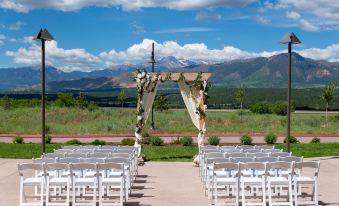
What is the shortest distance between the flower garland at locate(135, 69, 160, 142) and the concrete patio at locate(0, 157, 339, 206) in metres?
1.52

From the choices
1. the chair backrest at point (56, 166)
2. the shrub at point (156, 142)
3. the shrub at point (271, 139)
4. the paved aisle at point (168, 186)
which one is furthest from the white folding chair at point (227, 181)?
the shrub at point (271, 139)

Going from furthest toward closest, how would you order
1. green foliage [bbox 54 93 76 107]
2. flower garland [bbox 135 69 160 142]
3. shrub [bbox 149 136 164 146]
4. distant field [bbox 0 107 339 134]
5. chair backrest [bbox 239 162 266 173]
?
1. green foliage [bbox 54 93 76 107]
2. distant field [bbox 0 107 339 134]
3. shrub [bbox 149 136 164 146]
4. flower garland [bbox 135 69 160 142]
5. chair backrest [bbox 239 162 266 173]

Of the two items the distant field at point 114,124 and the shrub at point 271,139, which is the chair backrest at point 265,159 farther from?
the distant field at point 114,124

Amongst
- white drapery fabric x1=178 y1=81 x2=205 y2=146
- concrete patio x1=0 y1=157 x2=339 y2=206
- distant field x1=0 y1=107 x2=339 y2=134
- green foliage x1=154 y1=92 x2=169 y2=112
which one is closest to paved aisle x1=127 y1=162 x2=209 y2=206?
concrete patio x1=0 y1=157 x2=339 y2=206

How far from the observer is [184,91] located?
18188mm

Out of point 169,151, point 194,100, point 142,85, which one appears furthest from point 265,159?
point 169,151

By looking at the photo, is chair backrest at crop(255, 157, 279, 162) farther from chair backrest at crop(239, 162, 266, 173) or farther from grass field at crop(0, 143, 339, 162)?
grass field at crop(0, 143, 339, 162)

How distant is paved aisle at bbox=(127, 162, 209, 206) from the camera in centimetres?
1108

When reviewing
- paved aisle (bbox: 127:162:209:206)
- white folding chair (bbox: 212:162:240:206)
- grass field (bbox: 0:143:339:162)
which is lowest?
grass field (bbox: 0:143:339:162)

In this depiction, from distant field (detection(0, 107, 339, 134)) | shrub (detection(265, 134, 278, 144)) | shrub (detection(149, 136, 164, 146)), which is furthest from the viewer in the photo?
distant field (detection(0, 107, 339, 134))

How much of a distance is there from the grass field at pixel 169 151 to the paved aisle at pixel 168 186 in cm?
272

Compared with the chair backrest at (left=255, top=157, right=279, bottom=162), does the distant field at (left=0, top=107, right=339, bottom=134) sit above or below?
below

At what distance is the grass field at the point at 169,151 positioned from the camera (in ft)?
66.0

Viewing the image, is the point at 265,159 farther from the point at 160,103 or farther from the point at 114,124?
the point at 160,103
